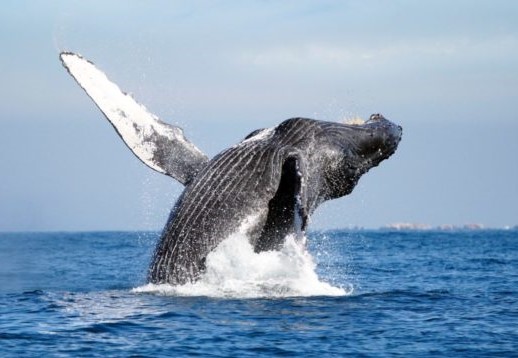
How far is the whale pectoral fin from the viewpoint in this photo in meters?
13.3

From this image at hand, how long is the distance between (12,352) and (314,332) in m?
3.01

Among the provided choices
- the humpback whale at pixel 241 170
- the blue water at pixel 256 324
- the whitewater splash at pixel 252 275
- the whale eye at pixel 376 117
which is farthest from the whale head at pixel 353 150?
the whitewater splash at pixel 252 275

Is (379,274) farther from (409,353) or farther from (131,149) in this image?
(409,353)

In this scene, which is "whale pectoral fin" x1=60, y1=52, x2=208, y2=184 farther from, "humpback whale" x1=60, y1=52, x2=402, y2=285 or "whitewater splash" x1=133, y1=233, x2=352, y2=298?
"whitewater splash" x1=133, y1=233, x2=352, y2=298

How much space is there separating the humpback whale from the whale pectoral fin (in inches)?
0.5

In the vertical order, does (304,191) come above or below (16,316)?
above

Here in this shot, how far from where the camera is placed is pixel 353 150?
1320 cm

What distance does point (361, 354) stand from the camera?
9.34m

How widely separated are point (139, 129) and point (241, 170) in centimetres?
177

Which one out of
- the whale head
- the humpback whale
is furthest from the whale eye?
the whale head

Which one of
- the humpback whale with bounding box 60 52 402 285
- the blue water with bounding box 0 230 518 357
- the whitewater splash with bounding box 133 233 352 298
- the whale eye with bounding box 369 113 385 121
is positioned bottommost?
the blue water with bounding box 0 230 518 357

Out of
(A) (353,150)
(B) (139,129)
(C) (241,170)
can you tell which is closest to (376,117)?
(A) (353,150)

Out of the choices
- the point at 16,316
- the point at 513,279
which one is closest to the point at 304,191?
the point at 16,316

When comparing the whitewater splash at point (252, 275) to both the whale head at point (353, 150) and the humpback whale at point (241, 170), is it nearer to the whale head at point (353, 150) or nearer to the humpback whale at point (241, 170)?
the humpback whale at point (241, 170)
